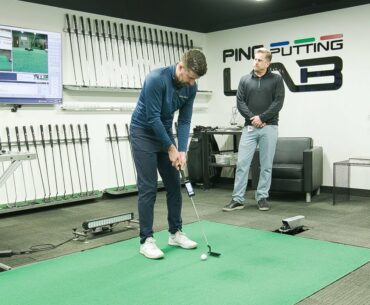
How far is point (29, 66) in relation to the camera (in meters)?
5.24

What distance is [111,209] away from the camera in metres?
5.23

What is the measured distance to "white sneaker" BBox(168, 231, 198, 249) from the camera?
3.39 m

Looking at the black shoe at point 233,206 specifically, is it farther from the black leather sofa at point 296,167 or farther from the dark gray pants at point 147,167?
the dark gray pants at point 147,167

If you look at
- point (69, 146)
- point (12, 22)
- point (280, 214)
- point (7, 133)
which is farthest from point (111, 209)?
point (12, 22)

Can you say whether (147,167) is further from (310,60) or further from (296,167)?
(310,60)

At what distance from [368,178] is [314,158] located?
854 millimetres

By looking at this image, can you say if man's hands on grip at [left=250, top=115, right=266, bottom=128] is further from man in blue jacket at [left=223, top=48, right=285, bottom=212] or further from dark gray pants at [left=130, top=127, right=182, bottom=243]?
dark gray pants at [left=130, top=127, right=182, bottom=243]

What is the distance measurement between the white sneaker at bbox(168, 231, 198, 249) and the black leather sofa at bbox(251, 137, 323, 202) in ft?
7.68

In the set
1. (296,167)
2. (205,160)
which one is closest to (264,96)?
(296,167)

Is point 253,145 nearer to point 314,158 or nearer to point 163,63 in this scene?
point 314,158

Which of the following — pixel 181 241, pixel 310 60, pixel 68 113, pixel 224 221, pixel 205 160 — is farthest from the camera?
pixel 205 160

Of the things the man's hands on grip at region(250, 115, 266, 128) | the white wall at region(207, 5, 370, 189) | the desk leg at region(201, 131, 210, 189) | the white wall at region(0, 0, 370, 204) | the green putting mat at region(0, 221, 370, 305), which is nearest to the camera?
the green putting mat at region(0, 221, 370, 305)

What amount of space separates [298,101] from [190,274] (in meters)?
4.09

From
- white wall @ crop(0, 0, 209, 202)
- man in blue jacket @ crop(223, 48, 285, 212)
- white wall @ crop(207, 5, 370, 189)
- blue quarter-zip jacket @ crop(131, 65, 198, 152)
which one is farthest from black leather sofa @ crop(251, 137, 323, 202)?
blue quarter-zip jacket @ crop(131, 65, 198, 152)
